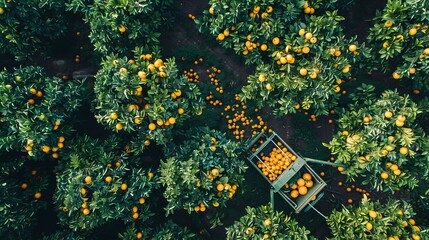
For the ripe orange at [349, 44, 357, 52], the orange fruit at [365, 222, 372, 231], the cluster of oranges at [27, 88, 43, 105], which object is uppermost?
the ripe orange at [349, 44, 357, 52]

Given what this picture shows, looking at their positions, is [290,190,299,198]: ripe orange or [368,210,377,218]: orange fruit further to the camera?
[290,190,299,198]: ripe orange

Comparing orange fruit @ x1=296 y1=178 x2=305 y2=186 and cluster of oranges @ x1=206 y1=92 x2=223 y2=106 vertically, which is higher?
orange fruit @ x1=296 y1=178 x2=305 y2=186

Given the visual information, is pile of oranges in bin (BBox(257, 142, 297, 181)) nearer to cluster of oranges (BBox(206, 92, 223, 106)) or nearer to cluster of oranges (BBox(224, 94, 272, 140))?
cluster of oranges (BBox(224, 94, 272, 140))

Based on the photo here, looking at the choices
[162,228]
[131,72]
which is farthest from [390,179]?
[131,72]

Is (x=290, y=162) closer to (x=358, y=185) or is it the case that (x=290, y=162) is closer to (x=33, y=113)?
(x=358, y=185)

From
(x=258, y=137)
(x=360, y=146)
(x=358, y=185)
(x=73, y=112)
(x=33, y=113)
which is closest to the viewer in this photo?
(x=33, y=113)

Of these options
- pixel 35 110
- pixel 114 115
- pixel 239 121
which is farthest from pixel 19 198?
pixel 239 121

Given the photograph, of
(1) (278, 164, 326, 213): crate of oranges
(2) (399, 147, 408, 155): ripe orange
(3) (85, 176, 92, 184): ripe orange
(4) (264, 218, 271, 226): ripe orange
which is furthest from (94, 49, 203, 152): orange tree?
(2) (399, 147, 408, 155): ripe orange
